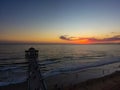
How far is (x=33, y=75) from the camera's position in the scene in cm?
542

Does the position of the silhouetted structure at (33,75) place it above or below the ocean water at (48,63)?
above

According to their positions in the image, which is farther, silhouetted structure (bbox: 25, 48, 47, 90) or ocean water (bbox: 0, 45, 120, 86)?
ocean water (bbox: 0, 45, 120, 86)

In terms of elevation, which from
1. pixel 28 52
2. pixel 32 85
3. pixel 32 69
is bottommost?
pixel 32 85

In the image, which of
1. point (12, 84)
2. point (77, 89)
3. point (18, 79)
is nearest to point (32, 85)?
point (77, 89)

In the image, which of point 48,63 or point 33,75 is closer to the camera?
point 33,75

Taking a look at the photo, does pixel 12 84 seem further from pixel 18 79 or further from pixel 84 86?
pixel 84 86

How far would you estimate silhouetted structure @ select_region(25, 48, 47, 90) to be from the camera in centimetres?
520

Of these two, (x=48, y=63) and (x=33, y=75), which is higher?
(x=33, y=75)

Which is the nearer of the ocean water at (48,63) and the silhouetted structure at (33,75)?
the silhouetted structure at (33,75)

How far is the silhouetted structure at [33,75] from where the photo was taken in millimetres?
5195

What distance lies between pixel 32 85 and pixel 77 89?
32.2 feet

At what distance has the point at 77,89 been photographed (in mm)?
14383

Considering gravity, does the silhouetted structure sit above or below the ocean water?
above

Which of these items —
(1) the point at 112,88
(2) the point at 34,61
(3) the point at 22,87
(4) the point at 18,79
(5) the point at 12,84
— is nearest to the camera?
(2) the point at 34,61
